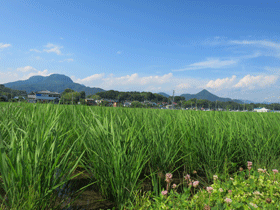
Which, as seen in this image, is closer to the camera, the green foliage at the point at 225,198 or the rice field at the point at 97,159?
the rice field at the point at 97,159

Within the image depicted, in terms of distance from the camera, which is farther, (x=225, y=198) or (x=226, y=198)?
(x=225, y=198)

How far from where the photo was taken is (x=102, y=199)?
1.69 m

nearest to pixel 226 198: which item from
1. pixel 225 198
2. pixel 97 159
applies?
pixel 225 198

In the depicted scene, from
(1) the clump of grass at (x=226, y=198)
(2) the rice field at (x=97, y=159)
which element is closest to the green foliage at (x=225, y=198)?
(1) the clump of grass at (x=226, y=198)

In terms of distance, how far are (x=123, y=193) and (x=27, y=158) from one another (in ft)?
2.84

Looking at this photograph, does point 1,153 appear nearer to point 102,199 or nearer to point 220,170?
point 102,199

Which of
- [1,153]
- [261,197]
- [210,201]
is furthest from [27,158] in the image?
[261,197]

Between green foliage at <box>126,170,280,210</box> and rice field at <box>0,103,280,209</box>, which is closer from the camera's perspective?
rice field at <box>0,103,280,209</box>

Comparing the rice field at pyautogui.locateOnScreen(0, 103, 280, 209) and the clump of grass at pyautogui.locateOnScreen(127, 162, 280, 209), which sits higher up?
the rice field at pyautogui.locateOnScreen(0, 103, 280, 209)

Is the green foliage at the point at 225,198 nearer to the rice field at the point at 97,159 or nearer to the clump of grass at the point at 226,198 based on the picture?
the clump of grass at the point at 226,198

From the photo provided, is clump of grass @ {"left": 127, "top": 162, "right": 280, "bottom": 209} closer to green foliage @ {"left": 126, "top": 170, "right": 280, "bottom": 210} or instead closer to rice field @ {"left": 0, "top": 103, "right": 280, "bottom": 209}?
green foliage @ {"left": 126, "top": 170, "right": 280, "bottom": 210}

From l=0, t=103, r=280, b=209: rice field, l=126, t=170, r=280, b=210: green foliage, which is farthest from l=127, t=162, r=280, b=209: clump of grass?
l=0, t=103, r=280, b=209: rice field

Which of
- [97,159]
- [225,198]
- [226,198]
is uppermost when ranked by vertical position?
[97,159]

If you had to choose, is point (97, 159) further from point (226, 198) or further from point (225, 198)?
point (225, 198)
